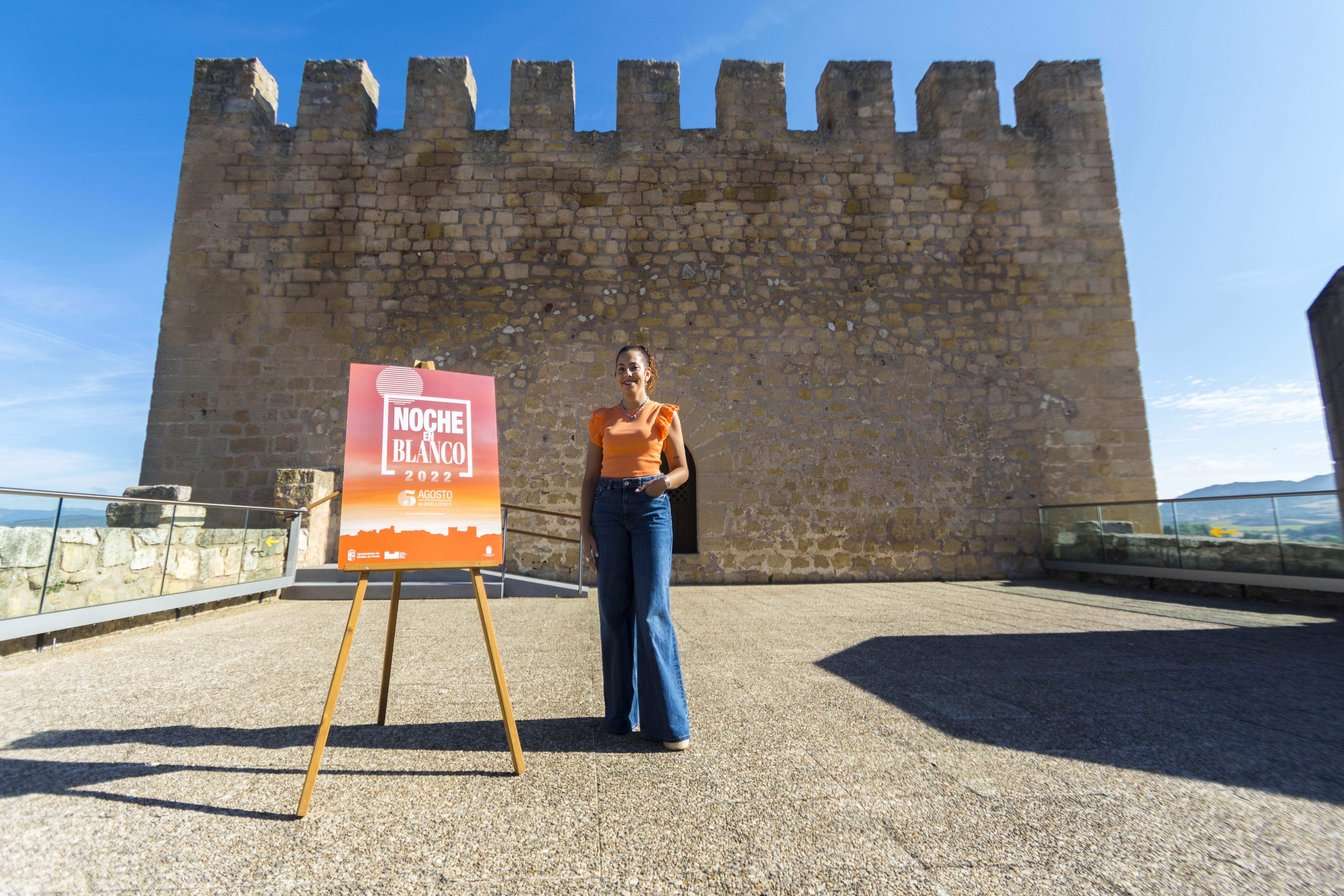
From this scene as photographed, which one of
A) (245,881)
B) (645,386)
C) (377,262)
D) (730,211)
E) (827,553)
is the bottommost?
(245,881)

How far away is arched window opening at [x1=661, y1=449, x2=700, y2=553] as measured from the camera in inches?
320

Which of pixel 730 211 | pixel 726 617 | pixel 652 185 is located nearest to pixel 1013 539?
pixel 726 617

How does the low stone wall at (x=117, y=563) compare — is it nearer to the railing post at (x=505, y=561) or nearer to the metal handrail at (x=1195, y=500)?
the railing post at (x=505, y=561)

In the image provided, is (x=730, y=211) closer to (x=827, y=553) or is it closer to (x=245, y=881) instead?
(x=827, y=553)

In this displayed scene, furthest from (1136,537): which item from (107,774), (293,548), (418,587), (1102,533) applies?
(293,548)

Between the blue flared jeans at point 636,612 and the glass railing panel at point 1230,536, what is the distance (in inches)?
226

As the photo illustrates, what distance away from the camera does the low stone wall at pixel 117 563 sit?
3395mm

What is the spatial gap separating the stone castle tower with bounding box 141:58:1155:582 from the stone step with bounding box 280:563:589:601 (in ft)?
3.67

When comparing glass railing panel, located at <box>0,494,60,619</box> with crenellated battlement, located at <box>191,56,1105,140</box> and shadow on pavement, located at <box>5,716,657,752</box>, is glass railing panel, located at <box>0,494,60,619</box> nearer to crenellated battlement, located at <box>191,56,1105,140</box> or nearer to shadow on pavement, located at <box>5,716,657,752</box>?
shadow on pavement, located at <box>5,716,657,752</box>

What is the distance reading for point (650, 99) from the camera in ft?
27.4

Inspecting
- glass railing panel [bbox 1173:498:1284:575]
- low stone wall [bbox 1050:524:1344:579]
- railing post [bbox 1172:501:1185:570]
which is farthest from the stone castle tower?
glass railing panel [bbox 1173:498:1284:575]

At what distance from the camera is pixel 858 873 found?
135 cm

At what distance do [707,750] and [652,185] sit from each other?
768 cm

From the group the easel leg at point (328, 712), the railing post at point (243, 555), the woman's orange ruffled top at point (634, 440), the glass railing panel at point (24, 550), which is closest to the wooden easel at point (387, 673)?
the easel leg at point (328, 712)
